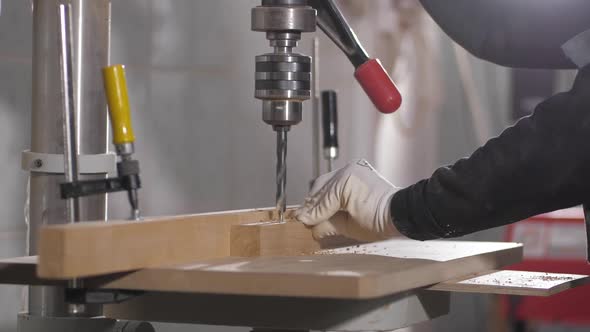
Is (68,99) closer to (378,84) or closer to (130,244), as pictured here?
(130,244)

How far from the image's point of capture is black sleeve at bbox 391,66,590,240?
3.95 ft

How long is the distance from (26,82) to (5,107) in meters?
0.06

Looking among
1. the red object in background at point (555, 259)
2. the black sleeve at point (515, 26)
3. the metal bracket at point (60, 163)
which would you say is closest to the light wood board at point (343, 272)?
the metal bracket at point (60, 163)

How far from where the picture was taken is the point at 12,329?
1.67 m

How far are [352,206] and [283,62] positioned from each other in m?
0.23

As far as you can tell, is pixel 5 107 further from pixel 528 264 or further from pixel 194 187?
pixel 528 264

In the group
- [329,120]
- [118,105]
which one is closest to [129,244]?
[118,105]

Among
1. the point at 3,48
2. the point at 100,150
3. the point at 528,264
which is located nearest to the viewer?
the point at 100,150

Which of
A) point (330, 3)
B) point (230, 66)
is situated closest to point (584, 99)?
point (330, 3)

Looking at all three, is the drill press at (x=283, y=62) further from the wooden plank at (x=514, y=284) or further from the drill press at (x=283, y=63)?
the wooden plank at (x=514, y=284)

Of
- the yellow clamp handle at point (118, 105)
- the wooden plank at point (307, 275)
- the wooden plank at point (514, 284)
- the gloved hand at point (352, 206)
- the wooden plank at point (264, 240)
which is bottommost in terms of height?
the wooden plank at point (514, 284)

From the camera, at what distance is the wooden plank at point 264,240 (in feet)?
4.27

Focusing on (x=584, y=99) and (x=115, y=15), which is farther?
(x=115, y=15)

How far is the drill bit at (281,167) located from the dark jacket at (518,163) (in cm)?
16
